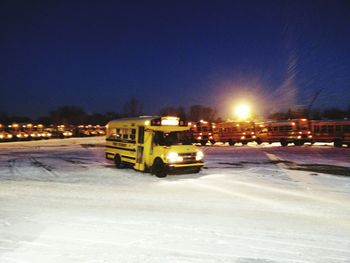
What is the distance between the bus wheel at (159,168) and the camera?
621 inches

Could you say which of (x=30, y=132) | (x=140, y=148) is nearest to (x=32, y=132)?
(x=30, y=132)

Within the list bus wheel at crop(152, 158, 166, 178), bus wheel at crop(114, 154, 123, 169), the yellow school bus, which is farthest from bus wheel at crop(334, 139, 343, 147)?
bus wheel at crop(152, 158, 166, 178)

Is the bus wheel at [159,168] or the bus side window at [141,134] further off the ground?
the bus side window at [141,134]

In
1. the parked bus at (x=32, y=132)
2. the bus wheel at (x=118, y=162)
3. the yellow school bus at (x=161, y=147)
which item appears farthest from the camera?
the parked bus at (x=32, y=132)

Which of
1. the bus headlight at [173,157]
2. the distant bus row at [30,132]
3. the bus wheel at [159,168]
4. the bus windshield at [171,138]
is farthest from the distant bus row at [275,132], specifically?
the distant bus row at [30,132]

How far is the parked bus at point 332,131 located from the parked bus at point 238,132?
6.37 m

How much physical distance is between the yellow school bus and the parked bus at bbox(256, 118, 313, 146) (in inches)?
892

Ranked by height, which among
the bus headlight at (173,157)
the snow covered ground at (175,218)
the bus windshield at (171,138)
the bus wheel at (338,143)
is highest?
the bus windshield at (171,138)

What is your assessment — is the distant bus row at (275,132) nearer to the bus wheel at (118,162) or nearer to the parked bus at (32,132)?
the bus wheel at (118,162)

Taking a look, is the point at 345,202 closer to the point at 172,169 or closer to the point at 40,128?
the point at 172,169

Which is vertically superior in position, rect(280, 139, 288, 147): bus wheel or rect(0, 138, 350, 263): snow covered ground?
rect(280, 139, 288, 147): bus wheel

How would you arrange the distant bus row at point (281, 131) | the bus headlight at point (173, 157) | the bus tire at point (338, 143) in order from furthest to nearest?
1. the distant bus row at point (281, 131)
2. the bus tire at point (338, 143)
3. the bus headlight at point (173, 157)

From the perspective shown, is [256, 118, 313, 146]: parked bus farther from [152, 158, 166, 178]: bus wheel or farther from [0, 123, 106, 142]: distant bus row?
[0, 123, 106, 142]: distant bus row

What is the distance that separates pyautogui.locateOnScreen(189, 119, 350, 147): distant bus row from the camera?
35.6 metres
